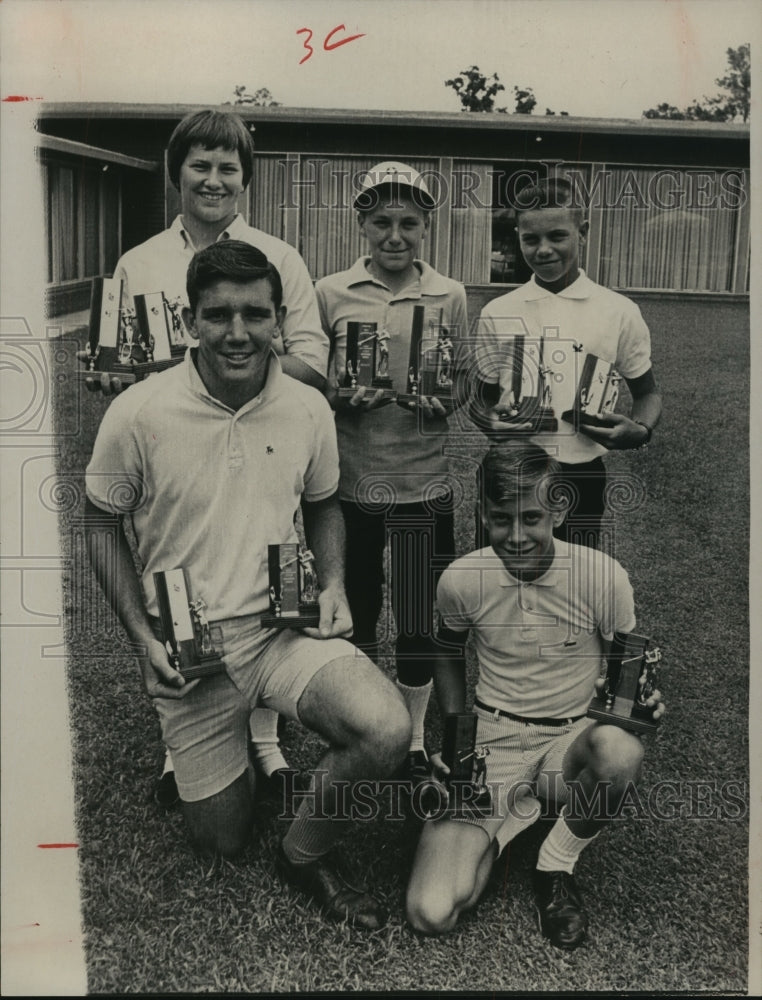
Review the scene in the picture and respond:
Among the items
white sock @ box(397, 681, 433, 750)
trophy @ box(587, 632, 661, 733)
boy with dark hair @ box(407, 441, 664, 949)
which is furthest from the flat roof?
white sock @ box(397, 681, 433, 750)

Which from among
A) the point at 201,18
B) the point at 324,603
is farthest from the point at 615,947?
the point at 201,18

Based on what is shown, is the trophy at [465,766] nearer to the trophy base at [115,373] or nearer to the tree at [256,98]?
the trophy base at [115,373]

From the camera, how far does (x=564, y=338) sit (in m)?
3.00

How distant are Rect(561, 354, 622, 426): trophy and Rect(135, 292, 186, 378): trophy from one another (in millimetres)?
1255

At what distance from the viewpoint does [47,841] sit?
3047 millimetres

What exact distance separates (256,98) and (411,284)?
768 millimetres

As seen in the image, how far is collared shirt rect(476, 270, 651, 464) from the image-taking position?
9.83 ft

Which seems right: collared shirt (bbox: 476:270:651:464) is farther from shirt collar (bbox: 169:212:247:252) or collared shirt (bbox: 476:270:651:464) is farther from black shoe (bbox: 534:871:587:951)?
black shoe (bbox: 534:871:587:951)

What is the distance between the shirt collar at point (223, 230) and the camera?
2.90 m

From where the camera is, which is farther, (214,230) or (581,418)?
(581,418)

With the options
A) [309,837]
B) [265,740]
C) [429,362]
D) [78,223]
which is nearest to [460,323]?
[429,362]

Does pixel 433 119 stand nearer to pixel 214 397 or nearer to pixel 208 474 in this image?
pixel 214 397

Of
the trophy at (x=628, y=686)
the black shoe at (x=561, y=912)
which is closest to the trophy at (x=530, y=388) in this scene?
the trophy at (x=628, y=686)

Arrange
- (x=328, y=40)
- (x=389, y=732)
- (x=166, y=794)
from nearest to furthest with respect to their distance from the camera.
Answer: (x=389, y=732)
(x=328, y=40)
(x=166, y=794)
